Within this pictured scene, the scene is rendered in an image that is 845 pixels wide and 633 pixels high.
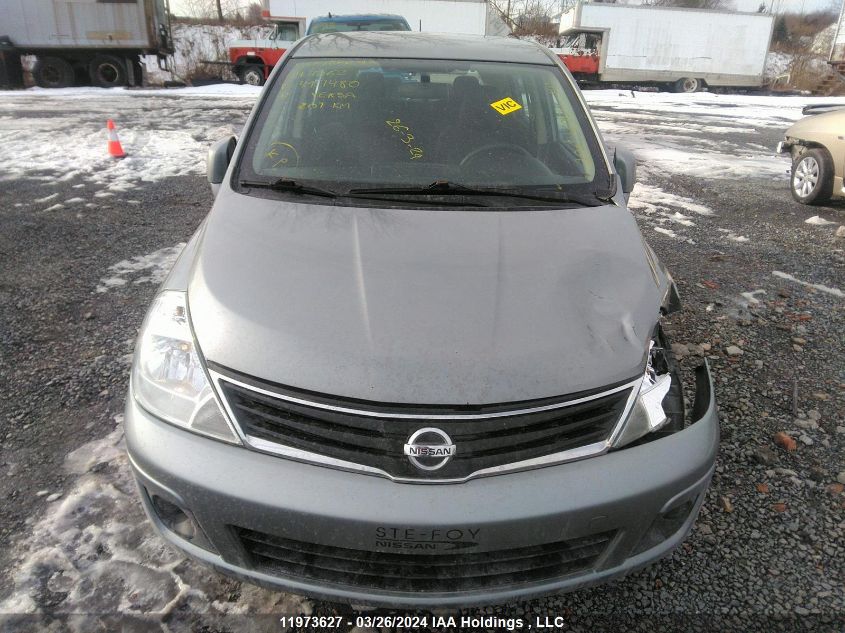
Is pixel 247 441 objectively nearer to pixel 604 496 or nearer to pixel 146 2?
pixel 604 496

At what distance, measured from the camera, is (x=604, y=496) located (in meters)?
1.56

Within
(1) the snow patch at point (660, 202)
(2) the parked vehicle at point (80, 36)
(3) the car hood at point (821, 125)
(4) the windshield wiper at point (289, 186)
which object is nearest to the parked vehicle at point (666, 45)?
(2) the parked vehicle at point (80, 36)

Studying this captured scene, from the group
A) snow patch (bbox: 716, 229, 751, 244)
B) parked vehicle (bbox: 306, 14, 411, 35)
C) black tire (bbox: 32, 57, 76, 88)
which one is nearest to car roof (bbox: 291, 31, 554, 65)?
snow patch (bbox: 716, 229, 751, 244)

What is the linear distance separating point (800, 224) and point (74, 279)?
263 inches

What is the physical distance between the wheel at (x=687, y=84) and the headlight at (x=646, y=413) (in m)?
27.7

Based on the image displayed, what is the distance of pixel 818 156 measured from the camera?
21.2 ft

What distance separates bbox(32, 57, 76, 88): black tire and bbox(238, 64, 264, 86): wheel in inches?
208

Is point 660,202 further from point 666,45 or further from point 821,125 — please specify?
point 666,45

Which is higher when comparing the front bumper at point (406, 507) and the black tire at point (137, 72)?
the black tire at point (137, 72)

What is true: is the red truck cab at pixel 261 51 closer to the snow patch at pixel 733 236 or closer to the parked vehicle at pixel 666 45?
the parked vehicle at pixel 666 45

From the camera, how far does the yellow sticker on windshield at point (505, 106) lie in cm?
288

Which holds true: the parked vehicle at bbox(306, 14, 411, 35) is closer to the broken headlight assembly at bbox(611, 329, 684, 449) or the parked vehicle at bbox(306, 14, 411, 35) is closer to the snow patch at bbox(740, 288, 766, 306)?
the snow patch at bbox(740, 288, 766, 306)

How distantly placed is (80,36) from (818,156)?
2013 centimetres

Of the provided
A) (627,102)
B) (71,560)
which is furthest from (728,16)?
(71,560)
